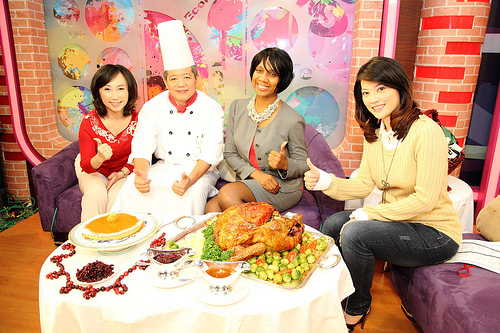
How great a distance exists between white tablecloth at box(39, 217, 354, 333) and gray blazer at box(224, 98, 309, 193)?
129cm

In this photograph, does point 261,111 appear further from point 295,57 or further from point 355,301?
point 355,301

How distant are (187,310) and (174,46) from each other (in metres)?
2.06

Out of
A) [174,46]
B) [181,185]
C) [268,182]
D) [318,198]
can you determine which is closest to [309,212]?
[318,198]

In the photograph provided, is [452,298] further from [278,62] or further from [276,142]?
[278,62]

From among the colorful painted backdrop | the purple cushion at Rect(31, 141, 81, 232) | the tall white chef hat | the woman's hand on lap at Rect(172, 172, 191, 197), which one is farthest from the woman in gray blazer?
the purple cushion at Rect(31, 141, 81, 232)

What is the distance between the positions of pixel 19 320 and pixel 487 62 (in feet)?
15.6

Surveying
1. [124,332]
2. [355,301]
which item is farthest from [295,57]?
[124,332]

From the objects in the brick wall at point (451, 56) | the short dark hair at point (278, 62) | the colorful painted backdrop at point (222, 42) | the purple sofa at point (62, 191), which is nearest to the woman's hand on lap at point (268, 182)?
the purple sofa at point (62, 191)

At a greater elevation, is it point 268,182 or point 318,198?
point 268,182

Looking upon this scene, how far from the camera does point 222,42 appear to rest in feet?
12.7

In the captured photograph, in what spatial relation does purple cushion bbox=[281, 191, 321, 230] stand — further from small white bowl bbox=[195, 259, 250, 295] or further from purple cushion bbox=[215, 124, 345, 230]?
small white bowl bbox=[195, 259, 250, 295]

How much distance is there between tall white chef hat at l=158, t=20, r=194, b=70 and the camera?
9.37 ft

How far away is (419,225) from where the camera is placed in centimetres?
211

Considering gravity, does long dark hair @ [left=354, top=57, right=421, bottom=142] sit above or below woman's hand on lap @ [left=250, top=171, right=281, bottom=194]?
above
